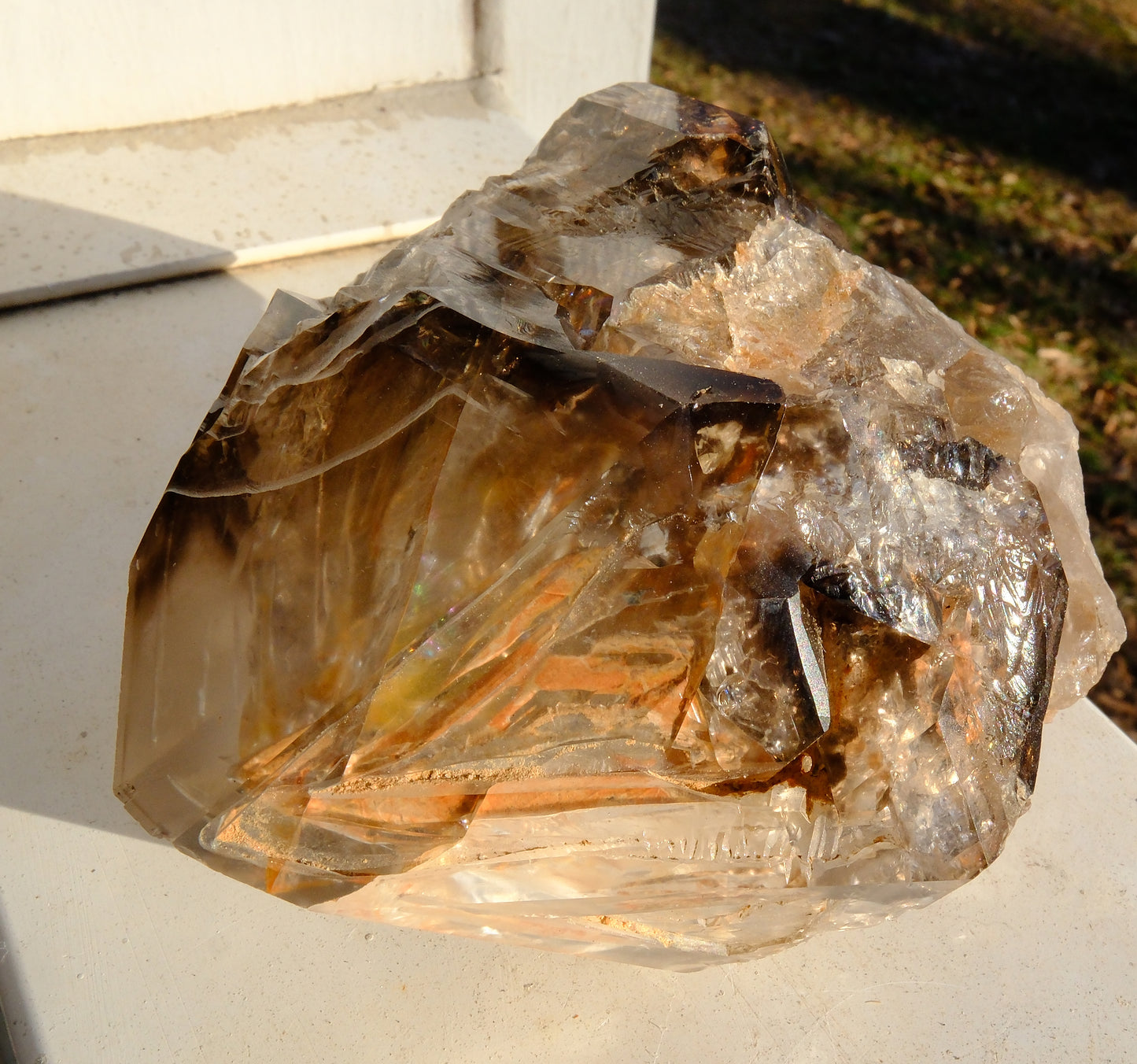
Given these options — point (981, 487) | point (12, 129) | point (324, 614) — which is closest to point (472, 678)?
point (324, 614)

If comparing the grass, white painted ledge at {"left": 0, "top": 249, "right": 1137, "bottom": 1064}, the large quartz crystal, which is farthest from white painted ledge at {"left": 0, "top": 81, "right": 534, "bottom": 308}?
the grass

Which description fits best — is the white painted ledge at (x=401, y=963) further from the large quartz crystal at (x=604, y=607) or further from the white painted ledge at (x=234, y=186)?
the white painted ledge at (x=234, y=186)

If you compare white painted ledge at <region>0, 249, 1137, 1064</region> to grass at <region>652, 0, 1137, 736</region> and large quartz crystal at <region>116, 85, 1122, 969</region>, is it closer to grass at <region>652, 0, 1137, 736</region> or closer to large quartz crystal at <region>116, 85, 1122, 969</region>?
large quartz crystal at <region>116, 85, 1122, 969</region>

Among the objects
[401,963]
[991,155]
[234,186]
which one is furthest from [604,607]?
[991,155]

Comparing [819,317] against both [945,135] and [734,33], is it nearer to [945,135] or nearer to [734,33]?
[945,135]

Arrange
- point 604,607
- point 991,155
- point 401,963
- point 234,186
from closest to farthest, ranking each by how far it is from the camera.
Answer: point 604,607 < point 401,963 < point 234,186 < point 991,155

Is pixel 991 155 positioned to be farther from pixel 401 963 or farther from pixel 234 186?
pixel 401 963

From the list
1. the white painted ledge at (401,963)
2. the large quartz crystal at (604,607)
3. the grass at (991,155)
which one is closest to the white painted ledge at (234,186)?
the white painted ledge at (401,963)

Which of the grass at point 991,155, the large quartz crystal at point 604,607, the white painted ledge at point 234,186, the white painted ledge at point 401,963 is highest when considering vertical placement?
the large quartz crystal at point 604,607
